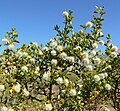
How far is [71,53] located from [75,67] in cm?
43

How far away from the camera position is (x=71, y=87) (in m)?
7.54

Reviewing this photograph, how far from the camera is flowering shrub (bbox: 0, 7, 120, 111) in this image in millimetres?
7598

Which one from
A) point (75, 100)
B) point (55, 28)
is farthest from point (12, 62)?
point (75, 100)

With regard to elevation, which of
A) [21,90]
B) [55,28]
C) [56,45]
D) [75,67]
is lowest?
[21,90]

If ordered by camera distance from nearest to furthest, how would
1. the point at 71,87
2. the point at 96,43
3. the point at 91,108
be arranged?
the point at 71,87 < the point at 96,43 < the point at 91,108

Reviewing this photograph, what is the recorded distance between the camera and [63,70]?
8.37m

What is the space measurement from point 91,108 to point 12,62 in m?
2.75

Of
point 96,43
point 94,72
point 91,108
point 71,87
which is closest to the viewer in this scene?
point 71,87

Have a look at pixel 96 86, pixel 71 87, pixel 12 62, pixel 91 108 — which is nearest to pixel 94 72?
pixel 96 86

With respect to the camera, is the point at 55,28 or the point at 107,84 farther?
the point at 55,28

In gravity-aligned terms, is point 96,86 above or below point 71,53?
below

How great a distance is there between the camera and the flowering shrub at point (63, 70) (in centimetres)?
760

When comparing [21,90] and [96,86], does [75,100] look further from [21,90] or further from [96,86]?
[21,90]

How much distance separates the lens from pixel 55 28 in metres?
8.66
